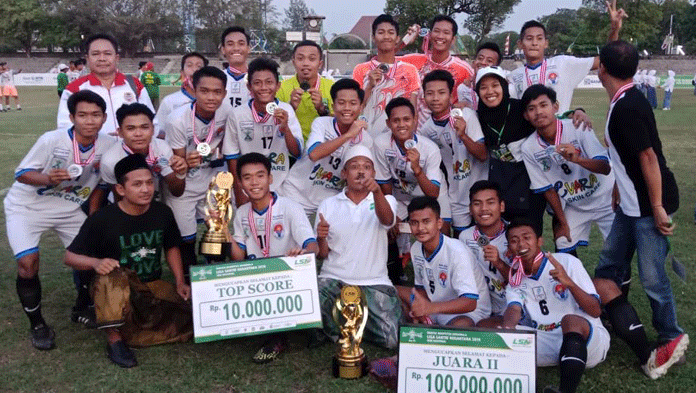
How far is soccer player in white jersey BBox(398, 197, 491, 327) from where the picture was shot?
4.33 metres

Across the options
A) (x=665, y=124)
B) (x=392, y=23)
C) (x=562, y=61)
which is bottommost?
(x=665, y=124)

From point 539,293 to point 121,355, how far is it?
2.77 meters

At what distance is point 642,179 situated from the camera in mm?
3947

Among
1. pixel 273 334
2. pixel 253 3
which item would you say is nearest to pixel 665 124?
pixel 273 334

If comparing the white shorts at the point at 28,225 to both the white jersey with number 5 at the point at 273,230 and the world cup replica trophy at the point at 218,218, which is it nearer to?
the world cup replica trophy at the point at 218,218

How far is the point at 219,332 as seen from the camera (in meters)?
4.14

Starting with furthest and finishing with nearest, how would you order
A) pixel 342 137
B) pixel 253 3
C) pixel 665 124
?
1. pixel 253 3
2. pixel 665 124
3. pixel 342 137

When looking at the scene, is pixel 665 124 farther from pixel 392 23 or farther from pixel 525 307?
pixel 525 307

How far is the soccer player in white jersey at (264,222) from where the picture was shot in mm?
4656

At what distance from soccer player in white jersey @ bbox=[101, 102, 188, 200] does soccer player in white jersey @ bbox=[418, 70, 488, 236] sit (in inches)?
81.6

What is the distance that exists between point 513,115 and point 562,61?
1206 millimetres

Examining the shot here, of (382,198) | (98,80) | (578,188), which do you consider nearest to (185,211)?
(98,80)

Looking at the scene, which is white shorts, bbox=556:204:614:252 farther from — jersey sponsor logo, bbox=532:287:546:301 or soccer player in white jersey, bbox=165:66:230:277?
soccer player in white jersey, bbox=165:66:230:277

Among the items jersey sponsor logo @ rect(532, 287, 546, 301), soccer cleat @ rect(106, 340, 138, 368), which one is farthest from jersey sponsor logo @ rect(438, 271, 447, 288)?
soccer cleat @ rect(106, 340, 138, 368)
